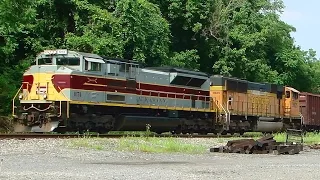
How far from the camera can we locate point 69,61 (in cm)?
2053

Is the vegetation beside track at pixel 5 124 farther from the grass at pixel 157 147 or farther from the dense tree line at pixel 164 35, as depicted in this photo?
the grass at pixel 157 147

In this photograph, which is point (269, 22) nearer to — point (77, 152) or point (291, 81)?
point (291, 81)

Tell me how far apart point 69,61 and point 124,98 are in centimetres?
294

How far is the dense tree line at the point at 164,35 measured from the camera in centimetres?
2628

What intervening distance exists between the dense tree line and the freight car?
12.9 ft

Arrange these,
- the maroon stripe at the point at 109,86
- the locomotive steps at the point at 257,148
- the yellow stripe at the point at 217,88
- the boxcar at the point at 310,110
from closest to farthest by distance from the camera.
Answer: the locomotive steps at the point at 257,148 → the maroon stripe at the point at 109,86 → the yellow stripe at the point at 217,88 → the boxcar at the point at 310,110

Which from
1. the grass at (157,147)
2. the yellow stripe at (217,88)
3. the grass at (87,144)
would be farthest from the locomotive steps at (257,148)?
the yellow stripe at (217,88)

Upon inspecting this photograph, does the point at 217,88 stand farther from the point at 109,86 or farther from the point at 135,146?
the point at 135,146

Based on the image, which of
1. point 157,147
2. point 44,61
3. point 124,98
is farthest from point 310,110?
point 157,147

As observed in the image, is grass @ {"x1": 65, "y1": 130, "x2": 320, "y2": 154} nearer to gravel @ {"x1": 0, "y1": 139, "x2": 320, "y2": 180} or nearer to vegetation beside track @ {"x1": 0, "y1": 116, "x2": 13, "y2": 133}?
gravel @ {"x1": 0, "y1": 139, "x2": 320, "y2": 180}

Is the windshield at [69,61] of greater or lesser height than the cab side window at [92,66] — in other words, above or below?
above

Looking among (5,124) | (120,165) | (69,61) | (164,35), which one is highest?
(164,35)

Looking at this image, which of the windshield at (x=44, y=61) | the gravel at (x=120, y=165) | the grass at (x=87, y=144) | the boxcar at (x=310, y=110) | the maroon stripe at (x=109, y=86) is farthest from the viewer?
the boxcar at (x=310, y=110)

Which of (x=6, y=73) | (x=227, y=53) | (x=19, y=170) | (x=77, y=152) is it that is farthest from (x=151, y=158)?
(x=227, y=53)
